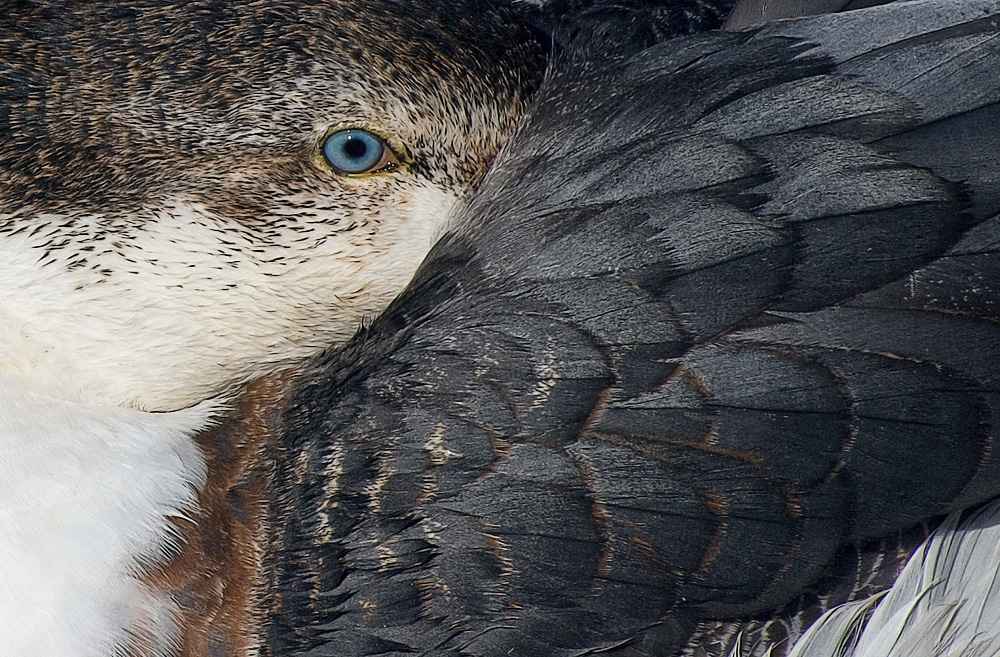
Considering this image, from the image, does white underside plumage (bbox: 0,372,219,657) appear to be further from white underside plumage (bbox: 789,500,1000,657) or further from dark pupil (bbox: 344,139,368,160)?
white underside plumage (bbox: 789,500,1000,657)

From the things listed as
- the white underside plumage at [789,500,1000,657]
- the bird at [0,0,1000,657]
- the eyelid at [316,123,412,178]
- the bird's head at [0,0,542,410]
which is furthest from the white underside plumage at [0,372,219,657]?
the white underside plumage at [789,500,1000,657]

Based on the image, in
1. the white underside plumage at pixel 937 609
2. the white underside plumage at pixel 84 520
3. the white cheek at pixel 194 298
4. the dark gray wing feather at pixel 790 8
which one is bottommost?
the white underside plumage at pixel 937 609

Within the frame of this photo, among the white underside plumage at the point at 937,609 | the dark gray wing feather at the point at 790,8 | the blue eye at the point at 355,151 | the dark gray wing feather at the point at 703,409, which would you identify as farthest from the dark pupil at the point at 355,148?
→ the white underside plumage at the point at 937,609

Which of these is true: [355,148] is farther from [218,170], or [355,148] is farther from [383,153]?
[218,170]

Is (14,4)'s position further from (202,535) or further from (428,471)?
(428,471)

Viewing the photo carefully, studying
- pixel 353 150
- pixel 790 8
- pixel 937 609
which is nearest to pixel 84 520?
pixel 353 150

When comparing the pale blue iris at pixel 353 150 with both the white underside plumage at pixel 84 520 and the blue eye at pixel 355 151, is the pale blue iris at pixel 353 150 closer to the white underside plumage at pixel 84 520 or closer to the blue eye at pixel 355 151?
the blue eye at pixel 355 151

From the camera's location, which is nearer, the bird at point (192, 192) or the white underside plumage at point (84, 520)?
the white underside plumage at point (84, 520)

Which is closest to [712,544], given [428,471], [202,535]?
[428,471]
